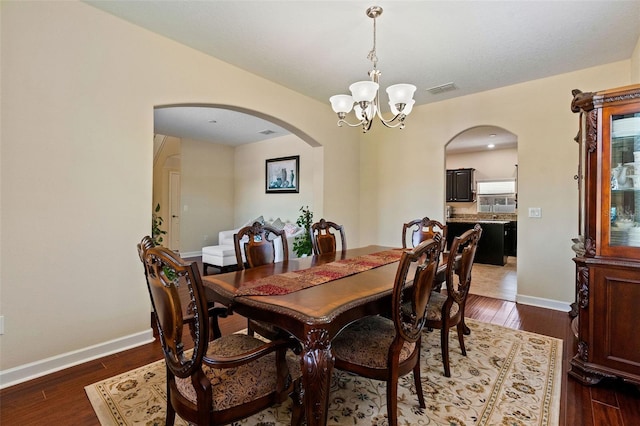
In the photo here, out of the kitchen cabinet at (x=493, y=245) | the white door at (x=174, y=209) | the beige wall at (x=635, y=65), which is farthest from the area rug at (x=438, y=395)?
the white door at (x=174, y=209)

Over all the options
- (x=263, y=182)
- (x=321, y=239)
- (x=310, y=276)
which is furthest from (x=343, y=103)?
(x=263, y=182)

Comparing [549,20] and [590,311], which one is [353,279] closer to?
[590,311]

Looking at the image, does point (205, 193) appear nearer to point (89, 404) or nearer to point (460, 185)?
point (89, 404)

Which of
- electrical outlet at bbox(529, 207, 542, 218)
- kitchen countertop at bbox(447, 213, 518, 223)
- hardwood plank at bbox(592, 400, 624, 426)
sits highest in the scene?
electrical outlet at bbox(529, 207, 542, 218)

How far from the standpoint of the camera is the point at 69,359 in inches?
88.5

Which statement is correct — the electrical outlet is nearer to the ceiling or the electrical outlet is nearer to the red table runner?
the ceiling

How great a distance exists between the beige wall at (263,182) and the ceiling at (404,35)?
9.80ft

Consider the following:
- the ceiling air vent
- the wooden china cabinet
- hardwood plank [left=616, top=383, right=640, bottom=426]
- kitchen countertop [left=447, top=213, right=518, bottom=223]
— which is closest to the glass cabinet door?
the wooden china cabinet

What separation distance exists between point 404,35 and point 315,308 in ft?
8.18

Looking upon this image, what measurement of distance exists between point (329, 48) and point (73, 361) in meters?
3.37

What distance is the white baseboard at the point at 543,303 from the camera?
3.54 metres

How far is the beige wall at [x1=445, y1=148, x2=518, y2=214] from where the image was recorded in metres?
7.35

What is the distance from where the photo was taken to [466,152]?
7.92m

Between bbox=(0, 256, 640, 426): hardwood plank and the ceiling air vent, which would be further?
the ceiling air vent
